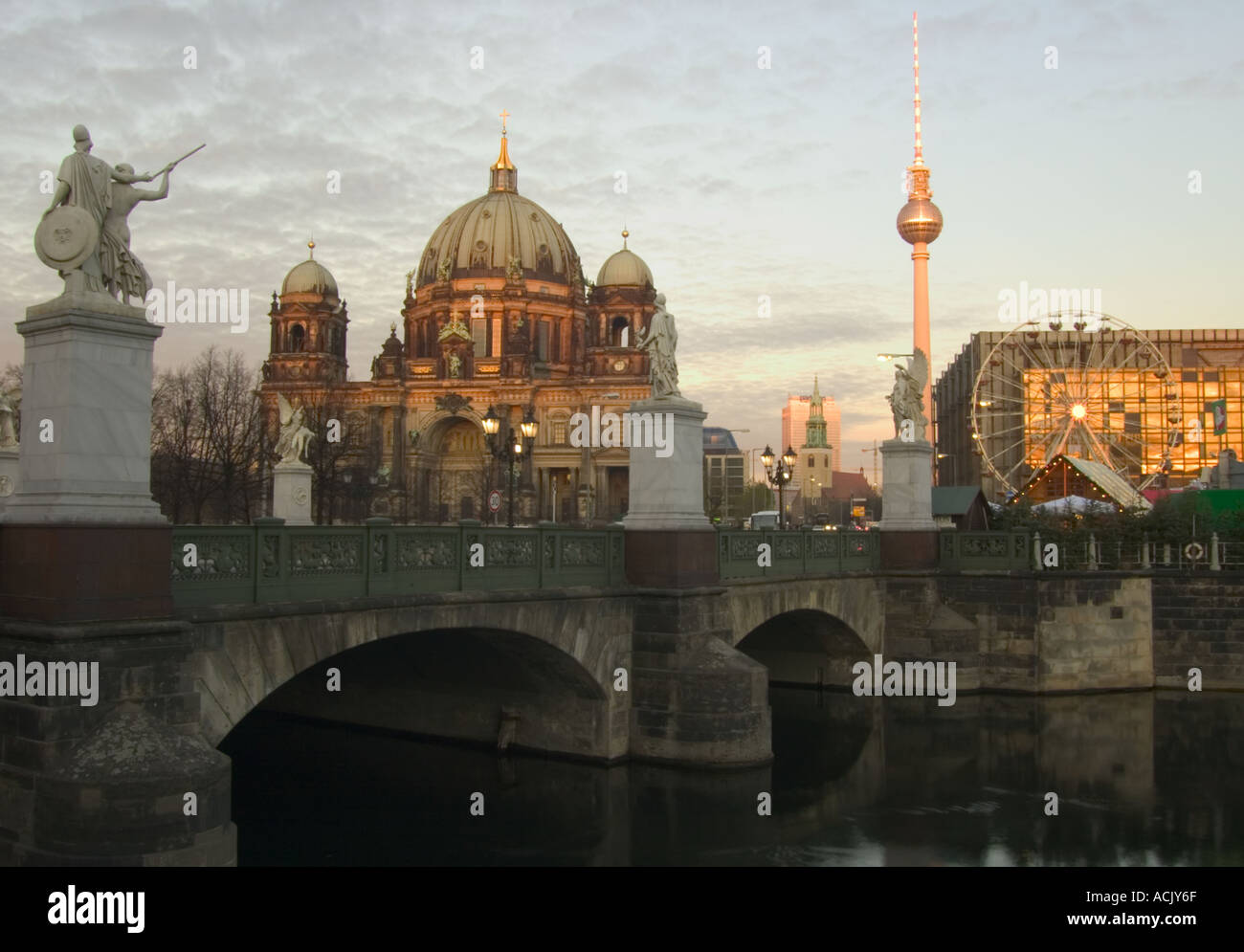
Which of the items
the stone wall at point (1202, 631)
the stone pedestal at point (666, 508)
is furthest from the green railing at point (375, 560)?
the stone wall at point (1202, 631)

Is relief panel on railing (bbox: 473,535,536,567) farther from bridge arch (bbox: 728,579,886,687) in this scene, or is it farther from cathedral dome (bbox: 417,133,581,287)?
cathedral dome (bbox: 417,133,581,287)

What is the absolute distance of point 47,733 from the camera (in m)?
11.0

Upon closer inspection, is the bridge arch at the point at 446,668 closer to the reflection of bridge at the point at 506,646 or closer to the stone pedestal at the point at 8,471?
the reflection of bridge at the point at 506,646

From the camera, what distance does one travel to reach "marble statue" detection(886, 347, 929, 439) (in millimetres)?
31203

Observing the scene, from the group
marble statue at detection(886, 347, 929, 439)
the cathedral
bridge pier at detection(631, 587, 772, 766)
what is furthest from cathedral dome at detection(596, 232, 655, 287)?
bridge pier at detection(631, 587, 772, 766)

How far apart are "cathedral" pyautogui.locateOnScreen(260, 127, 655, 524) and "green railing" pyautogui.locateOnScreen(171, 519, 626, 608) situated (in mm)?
65888

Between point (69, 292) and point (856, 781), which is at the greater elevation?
point (69, 292)

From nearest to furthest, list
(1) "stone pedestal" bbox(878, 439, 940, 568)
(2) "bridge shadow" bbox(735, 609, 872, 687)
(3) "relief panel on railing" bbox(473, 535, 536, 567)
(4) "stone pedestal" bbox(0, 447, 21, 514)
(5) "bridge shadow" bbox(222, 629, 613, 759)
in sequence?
(3) "relief panel on railing" bbox(473, 535, 536, 567) → (5) "bridge shadow" bbox(222, 629, 613, 759) → (4) "stone pedestal" bbox(0, 447, 21, 514) → (2) "bridge shadow" bbox(735, 609, 872, 687) → (1) "stone pedestal" bbox(878, 439, 940, 568)

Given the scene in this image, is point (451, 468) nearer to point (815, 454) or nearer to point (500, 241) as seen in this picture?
point (500, 241)

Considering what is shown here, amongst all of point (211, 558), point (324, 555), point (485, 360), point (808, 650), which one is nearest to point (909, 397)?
point (808, 650)

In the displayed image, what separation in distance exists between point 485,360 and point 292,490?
68.6 meters
